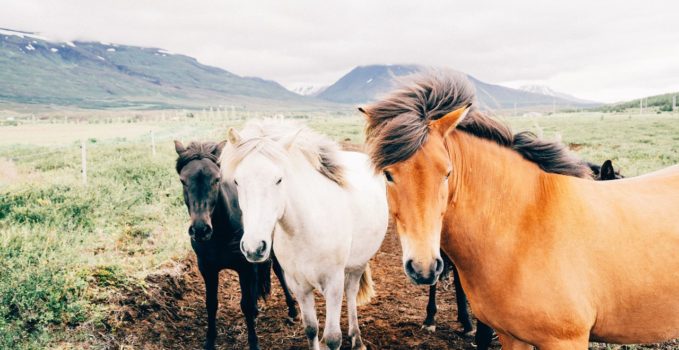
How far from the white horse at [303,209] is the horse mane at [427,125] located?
3.87ft

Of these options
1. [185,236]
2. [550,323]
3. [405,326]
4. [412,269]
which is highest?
[412,269]

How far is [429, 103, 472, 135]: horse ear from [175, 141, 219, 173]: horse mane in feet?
9.94

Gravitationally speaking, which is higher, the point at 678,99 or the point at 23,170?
the point at 678,99

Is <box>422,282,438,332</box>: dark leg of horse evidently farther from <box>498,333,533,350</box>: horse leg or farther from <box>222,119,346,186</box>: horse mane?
<box>498,333,533,350</box>: horse leg

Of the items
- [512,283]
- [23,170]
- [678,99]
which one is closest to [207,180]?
[512,283]

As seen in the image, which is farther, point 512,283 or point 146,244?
point 146,244

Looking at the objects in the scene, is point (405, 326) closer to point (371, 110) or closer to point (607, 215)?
point (607, 215)

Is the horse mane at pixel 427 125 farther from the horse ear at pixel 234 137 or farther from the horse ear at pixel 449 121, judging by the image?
the horse ear at pixel 234 137

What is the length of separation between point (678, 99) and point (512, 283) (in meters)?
70.1

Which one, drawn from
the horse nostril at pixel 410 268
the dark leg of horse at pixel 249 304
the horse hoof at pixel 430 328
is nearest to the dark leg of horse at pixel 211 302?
the dark leg of horse at pixel 249 304

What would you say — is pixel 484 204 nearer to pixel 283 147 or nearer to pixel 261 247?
pixel 261 247

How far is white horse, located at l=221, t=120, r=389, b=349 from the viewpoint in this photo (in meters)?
3.45

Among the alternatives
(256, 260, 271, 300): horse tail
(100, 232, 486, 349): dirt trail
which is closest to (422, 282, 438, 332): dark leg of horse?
Result: (100, 232, 486, 349): dirt trail

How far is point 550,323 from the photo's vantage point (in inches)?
100
